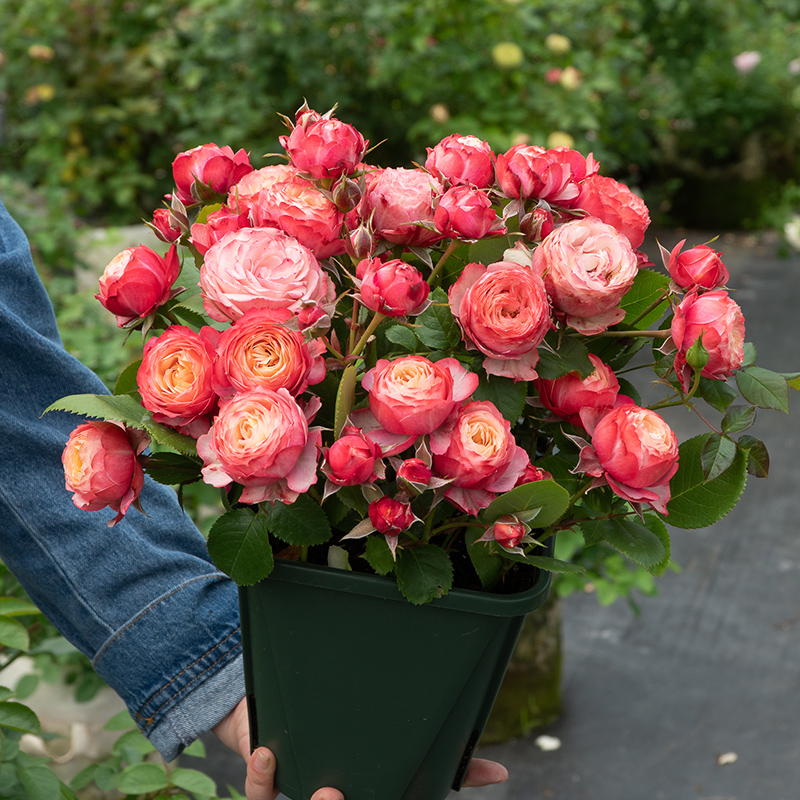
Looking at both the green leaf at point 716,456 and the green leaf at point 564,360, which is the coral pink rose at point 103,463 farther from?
the green leaf at point 716,456

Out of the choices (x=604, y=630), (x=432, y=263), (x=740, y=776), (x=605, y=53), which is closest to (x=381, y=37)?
(x=605, y=53)

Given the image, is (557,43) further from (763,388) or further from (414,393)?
(414,393)

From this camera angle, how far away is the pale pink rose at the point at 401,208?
0.65 meters

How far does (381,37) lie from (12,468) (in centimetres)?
342

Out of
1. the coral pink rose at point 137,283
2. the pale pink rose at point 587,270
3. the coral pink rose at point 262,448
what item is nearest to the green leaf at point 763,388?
the pale pink rose at point 587,270

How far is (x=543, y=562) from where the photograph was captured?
0.63 meters

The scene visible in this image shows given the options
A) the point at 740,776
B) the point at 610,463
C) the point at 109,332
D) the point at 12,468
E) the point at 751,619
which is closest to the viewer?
the point at 610,463

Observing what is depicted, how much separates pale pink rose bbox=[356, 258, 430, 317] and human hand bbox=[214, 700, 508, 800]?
475mm

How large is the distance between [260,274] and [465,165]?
203 mm

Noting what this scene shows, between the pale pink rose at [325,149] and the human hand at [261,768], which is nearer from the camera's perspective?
the pale pink rose at [325,149]

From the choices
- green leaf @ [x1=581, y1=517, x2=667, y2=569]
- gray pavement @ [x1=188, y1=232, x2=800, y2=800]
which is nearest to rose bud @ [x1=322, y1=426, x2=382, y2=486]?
green leaf @ [x1=581, y1=517, x2=667, y2=569]

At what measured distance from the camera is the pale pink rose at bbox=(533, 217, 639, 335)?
1.93ft

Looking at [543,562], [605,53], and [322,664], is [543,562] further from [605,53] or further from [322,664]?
[605,53]

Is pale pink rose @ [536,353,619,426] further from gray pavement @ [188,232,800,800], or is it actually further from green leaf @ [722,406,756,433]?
gray pavement @ [188,232,800,800]
